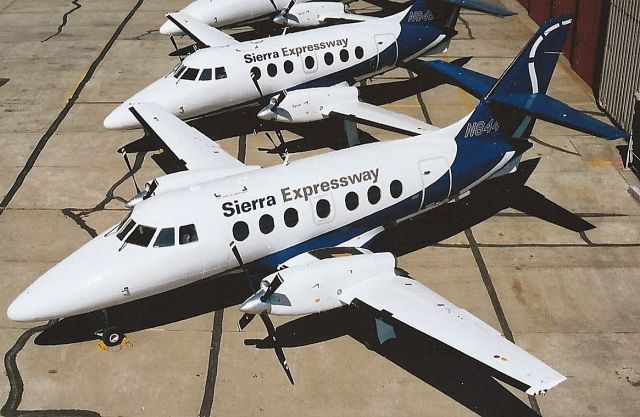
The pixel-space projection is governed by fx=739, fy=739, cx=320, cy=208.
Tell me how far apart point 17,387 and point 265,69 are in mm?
12781

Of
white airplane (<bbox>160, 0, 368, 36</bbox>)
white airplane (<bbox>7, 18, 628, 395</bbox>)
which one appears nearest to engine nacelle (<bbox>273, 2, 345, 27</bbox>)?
white airplane (<bbox>160, 0, 368, 36</bbox>)

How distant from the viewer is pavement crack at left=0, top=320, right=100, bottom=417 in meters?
14.6

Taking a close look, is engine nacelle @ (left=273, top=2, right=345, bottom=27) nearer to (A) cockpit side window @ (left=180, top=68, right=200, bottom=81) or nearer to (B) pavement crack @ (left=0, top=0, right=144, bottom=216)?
(A) cockpit side window @ (left=180, top=68, right=200, bottom=81)

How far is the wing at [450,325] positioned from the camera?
43.3 feet

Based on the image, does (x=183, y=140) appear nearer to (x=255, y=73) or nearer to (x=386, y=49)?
(x=255, y=73)

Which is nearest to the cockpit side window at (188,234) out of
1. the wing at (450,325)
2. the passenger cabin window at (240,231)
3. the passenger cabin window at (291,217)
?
the passenger cabin window at (240,231)

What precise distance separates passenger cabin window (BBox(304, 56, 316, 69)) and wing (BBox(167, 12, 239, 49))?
385 centimetres

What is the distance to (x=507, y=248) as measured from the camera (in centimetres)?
1962

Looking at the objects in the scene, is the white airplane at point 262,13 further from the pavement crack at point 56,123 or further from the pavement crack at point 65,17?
the pavement crack at point 65,17

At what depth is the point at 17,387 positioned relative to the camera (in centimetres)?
1523

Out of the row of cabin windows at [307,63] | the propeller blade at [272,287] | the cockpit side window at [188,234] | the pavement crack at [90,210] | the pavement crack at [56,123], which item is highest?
the row of cabin windows at [307,63]

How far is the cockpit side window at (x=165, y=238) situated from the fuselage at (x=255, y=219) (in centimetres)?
2

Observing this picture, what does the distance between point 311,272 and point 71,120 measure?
14.8 metres

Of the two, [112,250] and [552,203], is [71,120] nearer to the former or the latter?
[112,250]
